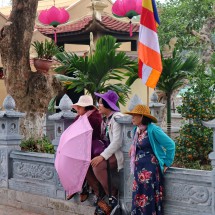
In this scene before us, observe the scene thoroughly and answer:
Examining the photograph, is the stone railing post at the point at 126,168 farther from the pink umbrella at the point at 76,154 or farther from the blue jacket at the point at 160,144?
the blue jacket at the point at 160,144

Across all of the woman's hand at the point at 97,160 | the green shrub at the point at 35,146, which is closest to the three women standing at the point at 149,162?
the woman's hand at the point at 97,160

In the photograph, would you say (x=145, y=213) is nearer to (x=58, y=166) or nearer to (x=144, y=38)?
(x=58, y=166)

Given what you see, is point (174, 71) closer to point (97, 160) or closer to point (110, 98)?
point (110, 98)

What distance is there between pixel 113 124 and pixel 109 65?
2572 mm

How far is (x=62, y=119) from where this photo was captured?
6.93 metres

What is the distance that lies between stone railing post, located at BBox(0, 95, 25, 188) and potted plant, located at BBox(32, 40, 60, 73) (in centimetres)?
262

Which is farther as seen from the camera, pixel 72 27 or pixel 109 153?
pixel 72 27

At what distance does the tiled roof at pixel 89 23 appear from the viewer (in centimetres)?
1603

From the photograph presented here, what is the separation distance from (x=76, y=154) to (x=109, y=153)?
0.46 m

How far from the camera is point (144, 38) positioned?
626 centimetres

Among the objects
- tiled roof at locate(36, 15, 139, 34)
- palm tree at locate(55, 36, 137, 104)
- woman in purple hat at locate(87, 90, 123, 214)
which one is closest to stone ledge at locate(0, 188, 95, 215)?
woman in purple hat at locate(87, 90, 123, 214)

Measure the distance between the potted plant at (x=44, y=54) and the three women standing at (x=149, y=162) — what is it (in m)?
5.01

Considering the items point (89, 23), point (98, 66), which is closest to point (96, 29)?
point (89, 23)

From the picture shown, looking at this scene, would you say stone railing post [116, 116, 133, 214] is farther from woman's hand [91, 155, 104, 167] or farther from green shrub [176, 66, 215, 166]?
green shrub [176, 66, 215, 166]
